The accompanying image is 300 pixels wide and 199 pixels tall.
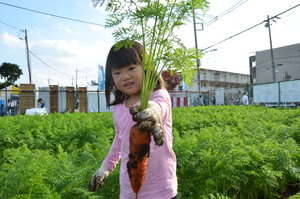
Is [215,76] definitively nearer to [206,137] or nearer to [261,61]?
[261,61]

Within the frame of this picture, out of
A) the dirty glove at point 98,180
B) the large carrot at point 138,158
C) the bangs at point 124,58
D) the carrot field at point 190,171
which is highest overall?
the bangs at point 124,58

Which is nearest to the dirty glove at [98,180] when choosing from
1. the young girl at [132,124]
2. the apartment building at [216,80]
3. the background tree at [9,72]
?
the young girl at [132,124]

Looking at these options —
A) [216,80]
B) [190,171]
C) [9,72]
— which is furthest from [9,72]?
[190,171]

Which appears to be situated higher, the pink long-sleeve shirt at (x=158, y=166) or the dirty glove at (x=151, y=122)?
the dirty glove at (x=151, y=122)

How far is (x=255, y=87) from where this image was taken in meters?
18.7

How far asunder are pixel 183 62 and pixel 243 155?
2.19 metres

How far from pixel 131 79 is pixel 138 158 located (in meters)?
0.54

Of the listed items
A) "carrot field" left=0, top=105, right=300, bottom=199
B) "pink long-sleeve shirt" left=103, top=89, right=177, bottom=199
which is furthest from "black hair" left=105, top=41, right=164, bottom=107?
"carrot field" left=0, top=105, right=300, bottom=199

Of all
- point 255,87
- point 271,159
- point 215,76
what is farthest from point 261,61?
point 271,159

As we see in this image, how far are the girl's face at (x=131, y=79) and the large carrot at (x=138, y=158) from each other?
0.97ft

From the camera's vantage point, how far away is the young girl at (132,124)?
1.57 meters

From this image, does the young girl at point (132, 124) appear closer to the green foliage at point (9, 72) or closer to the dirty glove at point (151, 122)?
the dirty glove at point (151, 122)

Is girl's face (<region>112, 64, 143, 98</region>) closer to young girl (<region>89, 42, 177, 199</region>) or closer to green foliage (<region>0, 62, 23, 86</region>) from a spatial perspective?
young girl (<region>89, 42, 177, 199</region>)

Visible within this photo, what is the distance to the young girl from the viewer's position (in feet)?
5.16
